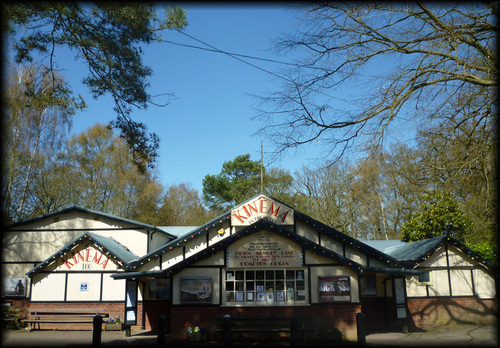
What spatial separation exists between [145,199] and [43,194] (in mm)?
9430

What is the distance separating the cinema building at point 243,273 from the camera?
49.6ft

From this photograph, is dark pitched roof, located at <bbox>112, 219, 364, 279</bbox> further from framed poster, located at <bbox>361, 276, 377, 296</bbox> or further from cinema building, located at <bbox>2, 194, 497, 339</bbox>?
framed poster, located at <bbox>361, 276, 377, 296</bbox>

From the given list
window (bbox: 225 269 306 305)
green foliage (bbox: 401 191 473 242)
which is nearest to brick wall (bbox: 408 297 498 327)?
green foliage (bbox: 401 191 473 242)

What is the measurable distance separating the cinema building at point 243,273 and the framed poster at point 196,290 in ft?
0.12

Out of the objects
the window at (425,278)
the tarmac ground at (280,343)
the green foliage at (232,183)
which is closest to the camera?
the tarmac ground at (280,343)

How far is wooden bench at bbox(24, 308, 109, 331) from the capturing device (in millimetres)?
18016

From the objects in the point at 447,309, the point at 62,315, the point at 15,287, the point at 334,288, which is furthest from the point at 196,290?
the point at 447,309

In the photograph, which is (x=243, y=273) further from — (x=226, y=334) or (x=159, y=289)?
(x=159, y=289)

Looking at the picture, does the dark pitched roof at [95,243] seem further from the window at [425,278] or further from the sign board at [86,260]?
the window at [425,278]

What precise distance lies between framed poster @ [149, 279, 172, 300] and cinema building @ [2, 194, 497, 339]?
0.05 m

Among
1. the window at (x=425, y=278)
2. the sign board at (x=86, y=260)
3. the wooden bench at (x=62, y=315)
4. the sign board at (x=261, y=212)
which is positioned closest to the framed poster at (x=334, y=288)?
the sign board at (x=261, y=212)

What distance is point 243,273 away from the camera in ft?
51.0

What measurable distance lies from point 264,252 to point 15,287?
41.8 feet

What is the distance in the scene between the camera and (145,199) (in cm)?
3678
